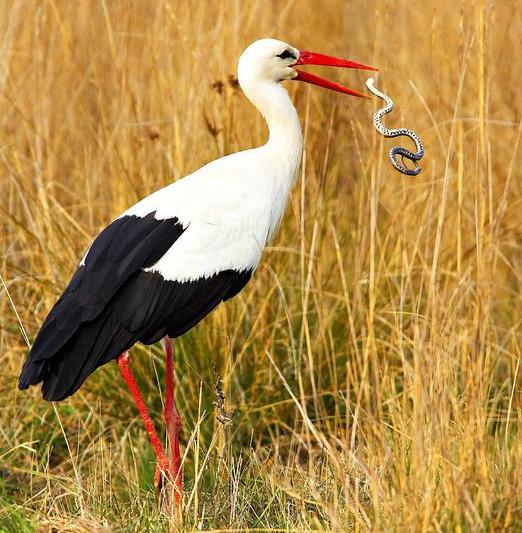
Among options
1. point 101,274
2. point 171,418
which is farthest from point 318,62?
point 171,418

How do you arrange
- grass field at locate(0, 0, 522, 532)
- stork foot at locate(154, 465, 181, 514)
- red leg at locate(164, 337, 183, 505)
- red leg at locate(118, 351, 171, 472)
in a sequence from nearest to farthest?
grass field at locate(0, 0, 522, 532), stork foot at locate(154, 465, 181, 514), red leg at locate(118, 351, 171, 472), red leg at locate(164, 337, 183, 505)

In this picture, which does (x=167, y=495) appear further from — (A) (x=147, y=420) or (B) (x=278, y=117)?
(B) (x=278, y=117)

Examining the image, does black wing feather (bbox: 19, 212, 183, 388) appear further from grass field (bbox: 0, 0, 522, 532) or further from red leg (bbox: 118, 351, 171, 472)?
red leg (bbox: 118, 351, 171, 472)

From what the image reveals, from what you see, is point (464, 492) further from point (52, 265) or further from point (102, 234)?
point (52, 265)

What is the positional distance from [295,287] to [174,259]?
1068 mm

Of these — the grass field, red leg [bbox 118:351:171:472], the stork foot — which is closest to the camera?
the grass field

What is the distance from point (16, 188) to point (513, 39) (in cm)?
273

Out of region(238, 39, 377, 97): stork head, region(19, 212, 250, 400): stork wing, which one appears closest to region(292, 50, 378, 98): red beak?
region(238, 39, 377, 97): stork head

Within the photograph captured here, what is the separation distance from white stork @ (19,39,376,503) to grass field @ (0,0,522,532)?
0.52ft

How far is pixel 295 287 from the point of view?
16.8 ft

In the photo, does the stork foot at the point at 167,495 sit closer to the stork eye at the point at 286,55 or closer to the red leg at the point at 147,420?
the red leg at the point at 147,420

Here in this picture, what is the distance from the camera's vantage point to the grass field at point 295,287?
3369 millimetres

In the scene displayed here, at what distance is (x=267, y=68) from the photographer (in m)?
4.48

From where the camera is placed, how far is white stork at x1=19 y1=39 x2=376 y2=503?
156 inches
